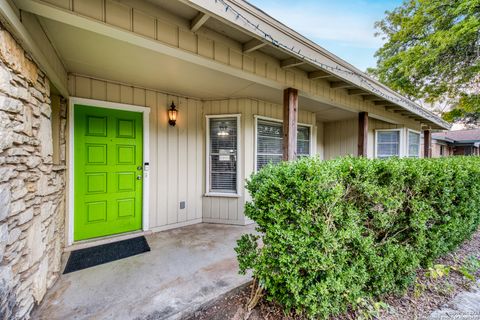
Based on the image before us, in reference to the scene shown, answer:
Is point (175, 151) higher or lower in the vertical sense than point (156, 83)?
lower

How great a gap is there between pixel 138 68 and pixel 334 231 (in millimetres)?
2872

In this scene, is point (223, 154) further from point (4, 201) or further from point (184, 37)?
point (4, 201)

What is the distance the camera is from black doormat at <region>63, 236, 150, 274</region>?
252 centimetres

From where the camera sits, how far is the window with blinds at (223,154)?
4137mm

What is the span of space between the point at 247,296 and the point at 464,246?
3.60 metres

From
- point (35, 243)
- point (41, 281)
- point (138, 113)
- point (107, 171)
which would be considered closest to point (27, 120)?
point (35, 243)

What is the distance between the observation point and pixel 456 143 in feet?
46.6

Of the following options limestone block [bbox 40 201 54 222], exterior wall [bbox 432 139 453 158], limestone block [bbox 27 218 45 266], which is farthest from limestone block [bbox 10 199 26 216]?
exterior wall [bbox 432 139 453 158]

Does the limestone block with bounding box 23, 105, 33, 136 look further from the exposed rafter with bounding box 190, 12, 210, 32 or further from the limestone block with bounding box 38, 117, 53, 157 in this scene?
the exposed rafter with bounding box 190, 12, 210, 32

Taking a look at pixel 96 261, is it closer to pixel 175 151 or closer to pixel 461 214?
pixel 175 151

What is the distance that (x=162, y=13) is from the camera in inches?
74.9

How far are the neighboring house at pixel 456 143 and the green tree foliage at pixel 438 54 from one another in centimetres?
447

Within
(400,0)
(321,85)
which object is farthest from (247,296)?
(400,0)

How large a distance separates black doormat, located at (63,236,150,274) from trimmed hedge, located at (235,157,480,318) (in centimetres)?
188
